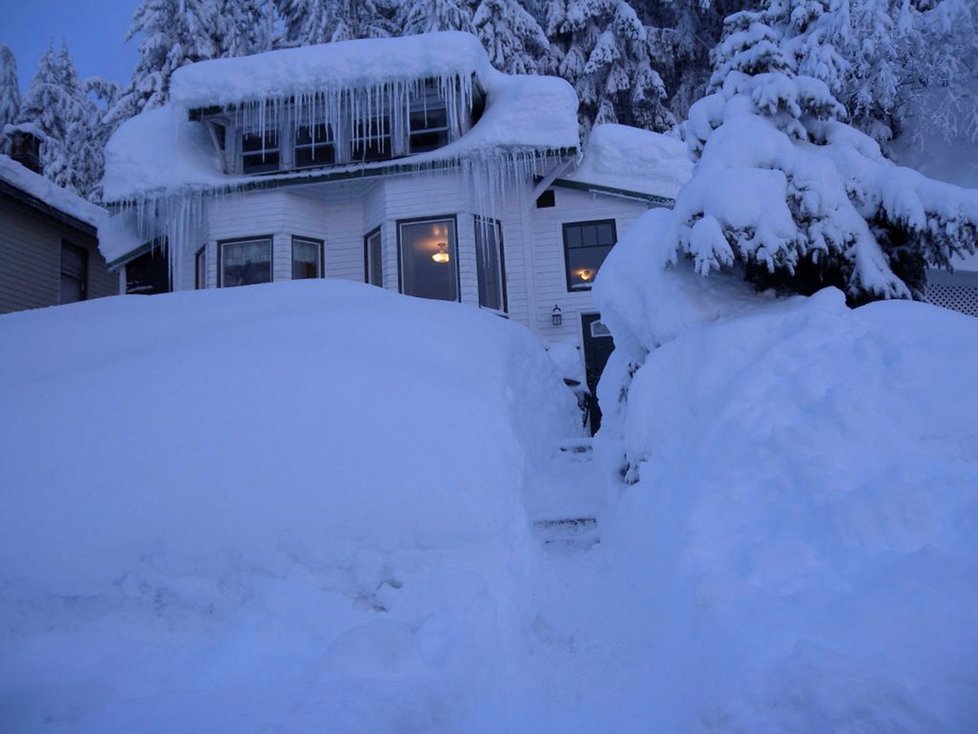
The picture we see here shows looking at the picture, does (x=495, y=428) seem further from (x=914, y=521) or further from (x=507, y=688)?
(x=914, y=521)

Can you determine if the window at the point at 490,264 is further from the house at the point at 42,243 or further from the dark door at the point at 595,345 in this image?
the house at the point at 42,243

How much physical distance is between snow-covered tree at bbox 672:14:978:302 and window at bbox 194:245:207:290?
9.34 m

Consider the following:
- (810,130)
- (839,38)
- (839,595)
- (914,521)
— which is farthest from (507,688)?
(839,38)

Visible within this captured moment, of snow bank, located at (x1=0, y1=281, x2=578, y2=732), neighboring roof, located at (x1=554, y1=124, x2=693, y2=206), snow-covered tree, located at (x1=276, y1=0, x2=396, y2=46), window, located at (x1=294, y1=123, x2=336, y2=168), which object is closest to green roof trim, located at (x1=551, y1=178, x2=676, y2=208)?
neighboring roof, located at (x1=554, y1=124, x2=693, y2=206)

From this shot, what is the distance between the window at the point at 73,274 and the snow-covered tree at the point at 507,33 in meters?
11.3

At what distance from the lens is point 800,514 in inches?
119

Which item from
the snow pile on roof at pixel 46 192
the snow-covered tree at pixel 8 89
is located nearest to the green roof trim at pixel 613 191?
the snow pile on roof at pixel 46 192

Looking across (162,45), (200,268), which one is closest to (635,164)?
(200,268)

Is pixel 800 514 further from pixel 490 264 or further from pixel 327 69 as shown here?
pixel 327 69

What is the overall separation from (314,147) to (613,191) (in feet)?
17.9

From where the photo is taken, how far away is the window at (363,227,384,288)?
11188 millimetres

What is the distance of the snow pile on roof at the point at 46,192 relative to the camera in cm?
1199

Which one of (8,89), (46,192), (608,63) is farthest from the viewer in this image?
(8,89)

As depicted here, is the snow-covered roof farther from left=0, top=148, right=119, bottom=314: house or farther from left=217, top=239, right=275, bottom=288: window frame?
left=0, top=148, right=119, bottom=314: house
